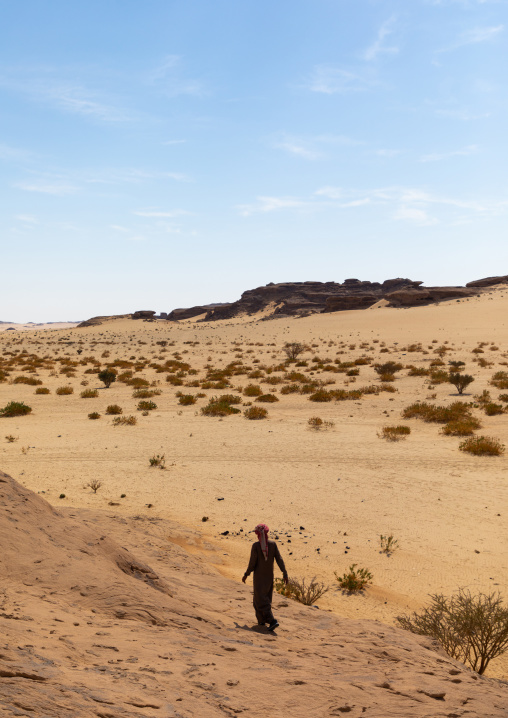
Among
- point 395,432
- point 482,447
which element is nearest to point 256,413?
point 395,432

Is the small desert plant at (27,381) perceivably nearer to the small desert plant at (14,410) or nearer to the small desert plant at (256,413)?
the small desert plant at (14,410)

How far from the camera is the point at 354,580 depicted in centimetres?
692

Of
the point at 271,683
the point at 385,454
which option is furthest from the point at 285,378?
the point at 271,683

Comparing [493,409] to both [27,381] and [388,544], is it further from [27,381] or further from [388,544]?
[27,381]

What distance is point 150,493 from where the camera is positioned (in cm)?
1088

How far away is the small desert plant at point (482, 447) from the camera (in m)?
12.9

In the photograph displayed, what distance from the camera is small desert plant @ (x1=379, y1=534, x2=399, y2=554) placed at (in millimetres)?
8047

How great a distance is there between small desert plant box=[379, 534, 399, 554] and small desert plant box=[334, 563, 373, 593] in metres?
0.99

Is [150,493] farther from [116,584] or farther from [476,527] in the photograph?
[476,527]

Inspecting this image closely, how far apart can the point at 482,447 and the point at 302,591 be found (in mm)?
8602

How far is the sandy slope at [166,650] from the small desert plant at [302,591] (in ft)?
1.29

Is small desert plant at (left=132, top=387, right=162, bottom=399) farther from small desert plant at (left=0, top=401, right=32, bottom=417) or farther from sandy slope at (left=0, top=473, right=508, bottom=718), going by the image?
sandy slope at (left=0, top=473, right=508, bottom=718)

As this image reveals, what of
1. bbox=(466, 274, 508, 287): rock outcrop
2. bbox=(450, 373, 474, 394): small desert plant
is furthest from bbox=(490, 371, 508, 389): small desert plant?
bbox=(466, 274, 508, 287): rock outcrop

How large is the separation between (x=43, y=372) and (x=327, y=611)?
30184 millimetres
